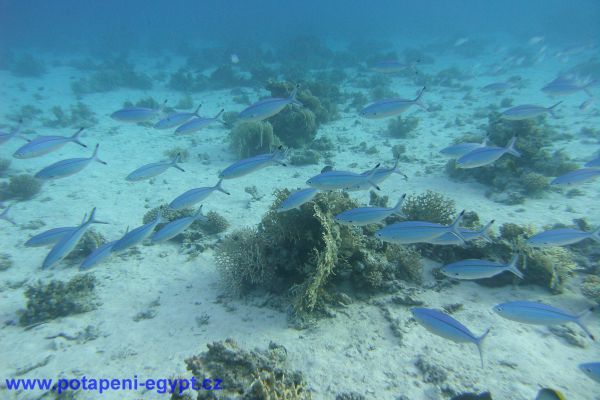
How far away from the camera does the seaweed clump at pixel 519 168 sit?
9000mm

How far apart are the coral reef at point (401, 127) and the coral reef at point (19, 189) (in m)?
14.4

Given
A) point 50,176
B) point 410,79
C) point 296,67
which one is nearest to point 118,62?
point 296,67

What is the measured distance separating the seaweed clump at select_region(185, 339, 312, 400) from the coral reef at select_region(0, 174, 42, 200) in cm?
1017

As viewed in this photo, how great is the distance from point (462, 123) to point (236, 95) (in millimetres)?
14602

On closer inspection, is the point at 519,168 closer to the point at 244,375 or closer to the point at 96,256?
the point at 244,375

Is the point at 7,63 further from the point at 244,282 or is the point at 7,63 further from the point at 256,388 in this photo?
the point at 256,388

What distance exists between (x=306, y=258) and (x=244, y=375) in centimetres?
245

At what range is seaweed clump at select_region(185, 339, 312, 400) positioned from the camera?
2949 mm

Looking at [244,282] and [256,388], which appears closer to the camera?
[256,388]

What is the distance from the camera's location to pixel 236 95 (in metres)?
21.3

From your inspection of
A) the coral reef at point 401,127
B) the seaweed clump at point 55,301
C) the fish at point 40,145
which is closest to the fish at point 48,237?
the seaweed clump at point 55,301

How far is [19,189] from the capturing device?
31.7 ft

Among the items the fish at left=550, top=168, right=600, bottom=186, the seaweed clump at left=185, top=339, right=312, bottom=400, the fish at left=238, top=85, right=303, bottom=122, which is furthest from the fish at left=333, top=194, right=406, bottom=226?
the fish at left=550, top=168, right=600, bottom=186

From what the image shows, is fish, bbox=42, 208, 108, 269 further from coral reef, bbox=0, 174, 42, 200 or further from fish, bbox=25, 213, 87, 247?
coral reef, bbox=0, 174, 42, 200
